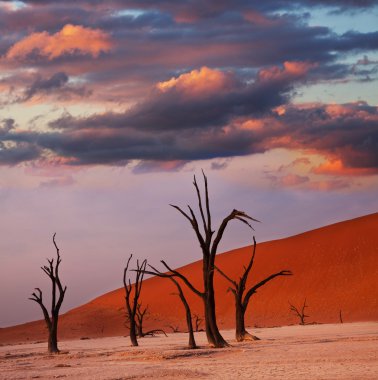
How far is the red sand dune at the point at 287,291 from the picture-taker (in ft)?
253

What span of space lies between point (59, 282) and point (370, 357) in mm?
15907

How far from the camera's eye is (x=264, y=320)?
3118 inches

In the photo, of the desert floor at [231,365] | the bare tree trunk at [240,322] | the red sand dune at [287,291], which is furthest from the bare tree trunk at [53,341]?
the red sand dune at [287,291]

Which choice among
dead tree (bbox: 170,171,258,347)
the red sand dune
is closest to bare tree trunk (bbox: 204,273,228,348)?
dead tree (bbox: 170,171,258,347)

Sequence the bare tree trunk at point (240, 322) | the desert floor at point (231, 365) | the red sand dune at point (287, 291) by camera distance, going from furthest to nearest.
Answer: the red sand dune at point (287, 291) < the bare tree trunk at point (240, 322) < the desert floor at point (231, 365)

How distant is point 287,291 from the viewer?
86062 millimetres

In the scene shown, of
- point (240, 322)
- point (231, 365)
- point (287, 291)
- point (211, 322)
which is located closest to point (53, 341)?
point (240, 322)

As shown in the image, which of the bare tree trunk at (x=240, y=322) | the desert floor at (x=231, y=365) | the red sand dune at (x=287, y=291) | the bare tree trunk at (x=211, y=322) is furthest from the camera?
the red sand dune at (x=287, y=291)

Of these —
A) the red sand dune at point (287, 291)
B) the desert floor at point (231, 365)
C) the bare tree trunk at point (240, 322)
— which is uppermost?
the red sand dune at point (287, 291)

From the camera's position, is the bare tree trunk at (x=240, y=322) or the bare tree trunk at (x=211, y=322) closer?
the bare tree trunk at (x=211, y=322)

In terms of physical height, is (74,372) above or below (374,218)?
below

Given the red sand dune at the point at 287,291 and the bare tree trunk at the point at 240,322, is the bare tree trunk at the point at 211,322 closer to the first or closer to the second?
the bare tree trunk at the point at 240,322

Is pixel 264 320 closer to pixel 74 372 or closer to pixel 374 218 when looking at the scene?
pixel 374 218

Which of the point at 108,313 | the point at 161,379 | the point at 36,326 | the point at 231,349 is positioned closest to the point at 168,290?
the point at 108,313
